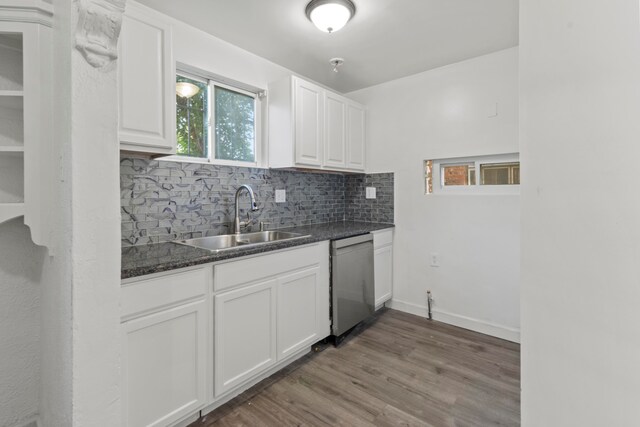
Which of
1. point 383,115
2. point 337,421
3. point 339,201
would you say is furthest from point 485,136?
point 337,421

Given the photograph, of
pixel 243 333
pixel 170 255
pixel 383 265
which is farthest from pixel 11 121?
pixel 383 265

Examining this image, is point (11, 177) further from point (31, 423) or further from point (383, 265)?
point (383, 265)

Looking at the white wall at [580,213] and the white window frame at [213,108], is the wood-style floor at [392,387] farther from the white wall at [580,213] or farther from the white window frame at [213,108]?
the white window frame at [213,108]

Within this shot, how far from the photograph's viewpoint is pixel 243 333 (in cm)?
174

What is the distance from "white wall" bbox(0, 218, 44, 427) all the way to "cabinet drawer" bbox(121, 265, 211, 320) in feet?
1.45

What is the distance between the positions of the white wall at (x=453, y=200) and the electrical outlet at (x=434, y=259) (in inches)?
1.4

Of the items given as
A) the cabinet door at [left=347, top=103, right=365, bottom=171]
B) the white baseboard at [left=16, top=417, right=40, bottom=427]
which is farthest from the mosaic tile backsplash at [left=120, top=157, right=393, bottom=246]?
the white baseboard at [left=16, top=417, right=40, bottom=427]

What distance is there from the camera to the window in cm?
217

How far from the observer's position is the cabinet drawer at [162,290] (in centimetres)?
127

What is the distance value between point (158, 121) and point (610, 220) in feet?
6.12

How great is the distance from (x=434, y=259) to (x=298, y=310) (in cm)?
150

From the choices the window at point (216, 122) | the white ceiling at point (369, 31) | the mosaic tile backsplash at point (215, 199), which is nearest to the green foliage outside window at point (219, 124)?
the window at point (216, 122)

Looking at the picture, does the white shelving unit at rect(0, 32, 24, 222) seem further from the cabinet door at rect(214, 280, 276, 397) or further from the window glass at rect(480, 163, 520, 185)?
the window glass at rect(480, 163, 520, 185)

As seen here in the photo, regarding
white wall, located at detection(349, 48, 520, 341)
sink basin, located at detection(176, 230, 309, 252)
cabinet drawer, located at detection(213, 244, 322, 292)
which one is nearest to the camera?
cabinet drawer, located at detection(213, 244, 322, 292)
